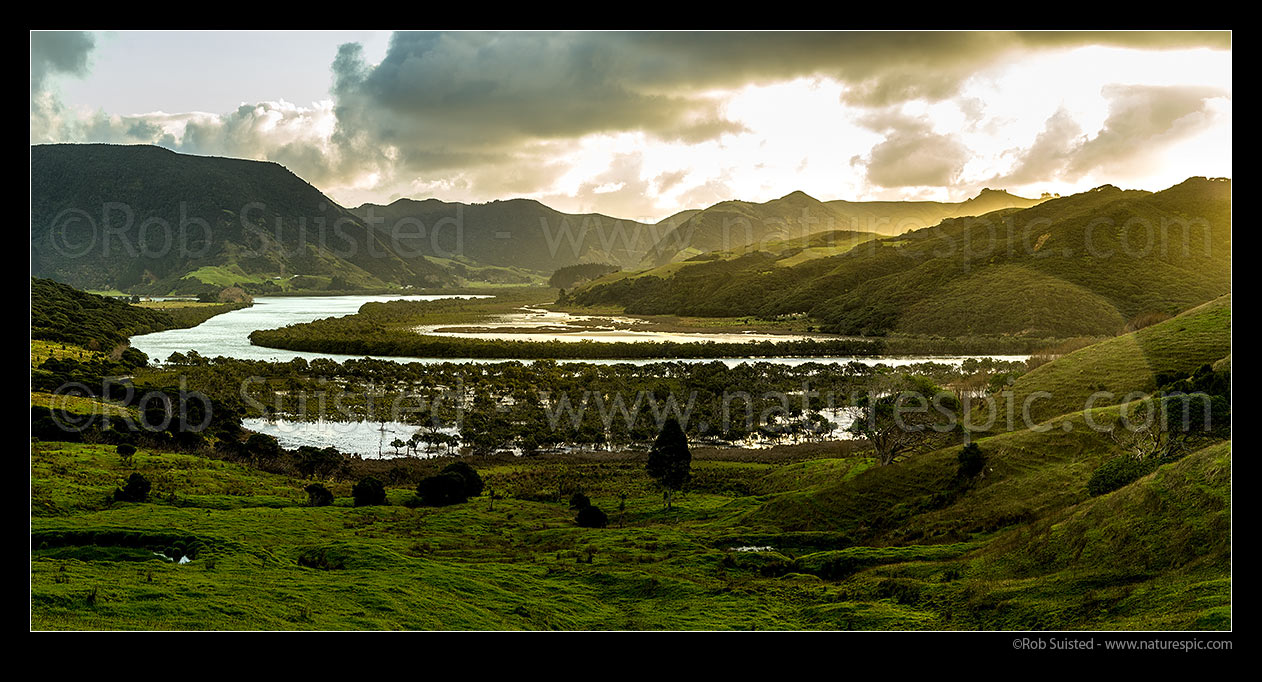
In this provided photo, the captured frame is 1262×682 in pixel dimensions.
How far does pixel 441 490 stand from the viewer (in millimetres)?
32844

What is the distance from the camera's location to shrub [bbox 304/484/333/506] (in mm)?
31281

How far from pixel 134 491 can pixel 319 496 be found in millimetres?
6286

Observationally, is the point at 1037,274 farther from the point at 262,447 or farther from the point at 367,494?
the point at 367,494

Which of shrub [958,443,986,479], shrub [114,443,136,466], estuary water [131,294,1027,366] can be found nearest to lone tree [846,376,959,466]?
shrub [958,443,986,479]

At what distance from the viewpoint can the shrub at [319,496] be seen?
31.3 metres

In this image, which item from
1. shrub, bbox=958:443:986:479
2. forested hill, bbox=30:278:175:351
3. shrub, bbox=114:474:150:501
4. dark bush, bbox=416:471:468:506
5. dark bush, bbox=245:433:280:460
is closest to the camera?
shrub, bbox=958:443:986:479

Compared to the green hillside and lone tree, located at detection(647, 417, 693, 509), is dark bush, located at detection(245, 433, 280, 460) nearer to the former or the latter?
lone tree, located at detection(647, 417, 693, 509)

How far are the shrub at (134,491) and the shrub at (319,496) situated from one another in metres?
5.61

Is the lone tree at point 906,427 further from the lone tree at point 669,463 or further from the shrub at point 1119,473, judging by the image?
the shrub at point 1119,473

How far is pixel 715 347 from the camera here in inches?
3755

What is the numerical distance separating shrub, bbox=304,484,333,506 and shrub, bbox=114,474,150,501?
5612mm

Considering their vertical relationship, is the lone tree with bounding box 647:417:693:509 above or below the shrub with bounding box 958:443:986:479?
below
